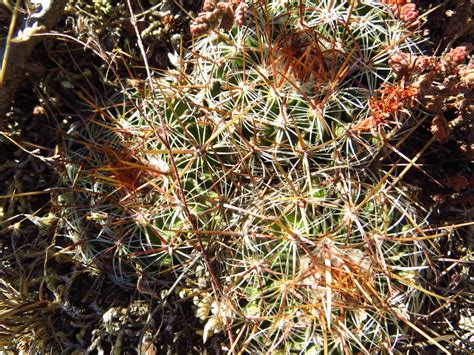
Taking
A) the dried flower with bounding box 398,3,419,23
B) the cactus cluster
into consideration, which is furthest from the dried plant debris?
the dried flower with bounding box 398,3,419,23

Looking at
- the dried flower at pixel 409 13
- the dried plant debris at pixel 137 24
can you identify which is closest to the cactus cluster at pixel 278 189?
the dried flower at pixel 409 13

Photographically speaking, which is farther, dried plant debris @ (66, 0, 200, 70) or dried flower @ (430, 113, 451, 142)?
dried plant debris @ (66, 0, 200, 70)

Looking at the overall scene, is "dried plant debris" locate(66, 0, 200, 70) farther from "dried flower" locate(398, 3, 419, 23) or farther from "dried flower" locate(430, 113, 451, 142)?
"dried flower" locate(430, 113, 451, 142)

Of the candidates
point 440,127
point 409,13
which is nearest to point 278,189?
point 440,127

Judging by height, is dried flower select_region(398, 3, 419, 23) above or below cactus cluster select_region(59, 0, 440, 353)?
above

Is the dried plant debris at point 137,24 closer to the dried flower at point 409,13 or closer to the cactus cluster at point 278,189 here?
the cactus cluster at point 278,189

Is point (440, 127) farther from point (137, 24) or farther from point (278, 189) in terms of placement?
point (137, 24)

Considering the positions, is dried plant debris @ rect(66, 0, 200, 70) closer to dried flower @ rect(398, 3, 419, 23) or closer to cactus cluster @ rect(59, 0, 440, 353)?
cactus cluster @ rect(59, 0, 440, 353)

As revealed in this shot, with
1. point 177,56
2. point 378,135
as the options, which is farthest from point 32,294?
point 378,135

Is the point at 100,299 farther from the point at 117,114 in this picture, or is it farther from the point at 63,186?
the point at 117,114
